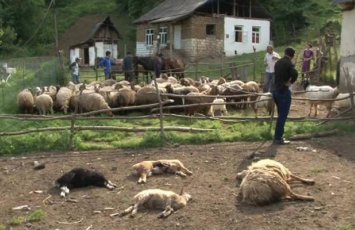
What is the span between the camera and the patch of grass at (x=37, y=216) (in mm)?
7287

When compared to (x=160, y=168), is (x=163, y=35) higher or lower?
higher

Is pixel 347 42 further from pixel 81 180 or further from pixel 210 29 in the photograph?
pixel 210 29

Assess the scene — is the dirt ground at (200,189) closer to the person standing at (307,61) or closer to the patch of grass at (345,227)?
the patch of grass at (345,227)

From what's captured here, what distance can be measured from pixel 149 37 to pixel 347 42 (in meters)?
26.1

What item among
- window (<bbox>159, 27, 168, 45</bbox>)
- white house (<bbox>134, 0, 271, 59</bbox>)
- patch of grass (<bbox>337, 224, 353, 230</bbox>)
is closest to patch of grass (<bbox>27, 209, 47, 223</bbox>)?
patch of grass (<bbox>337, 224, 353, 230</bbox>)

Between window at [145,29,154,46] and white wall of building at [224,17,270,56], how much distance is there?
19.8ft

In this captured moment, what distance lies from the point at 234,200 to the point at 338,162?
2.60m

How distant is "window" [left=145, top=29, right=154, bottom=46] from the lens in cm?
4018

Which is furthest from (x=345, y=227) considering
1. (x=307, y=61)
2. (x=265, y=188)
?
(x=307, y=61)

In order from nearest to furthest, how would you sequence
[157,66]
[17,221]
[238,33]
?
[17,221]
[157,66]
[238,33]

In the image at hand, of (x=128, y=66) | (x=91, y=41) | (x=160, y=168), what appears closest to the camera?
(x=160, y=168)

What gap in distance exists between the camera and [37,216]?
24.1 ft

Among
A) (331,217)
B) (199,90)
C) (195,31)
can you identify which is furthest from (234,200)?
(195,31)

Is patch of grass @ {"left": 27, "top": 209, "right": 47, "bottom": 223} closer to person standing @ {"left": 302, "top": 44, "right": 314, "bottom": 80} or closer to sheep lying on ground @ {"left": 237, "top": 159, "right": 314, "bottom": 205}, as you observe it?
sheep lying on ground @ {"left": 237, "top": 159, "right": 314, "bottom": 205}
